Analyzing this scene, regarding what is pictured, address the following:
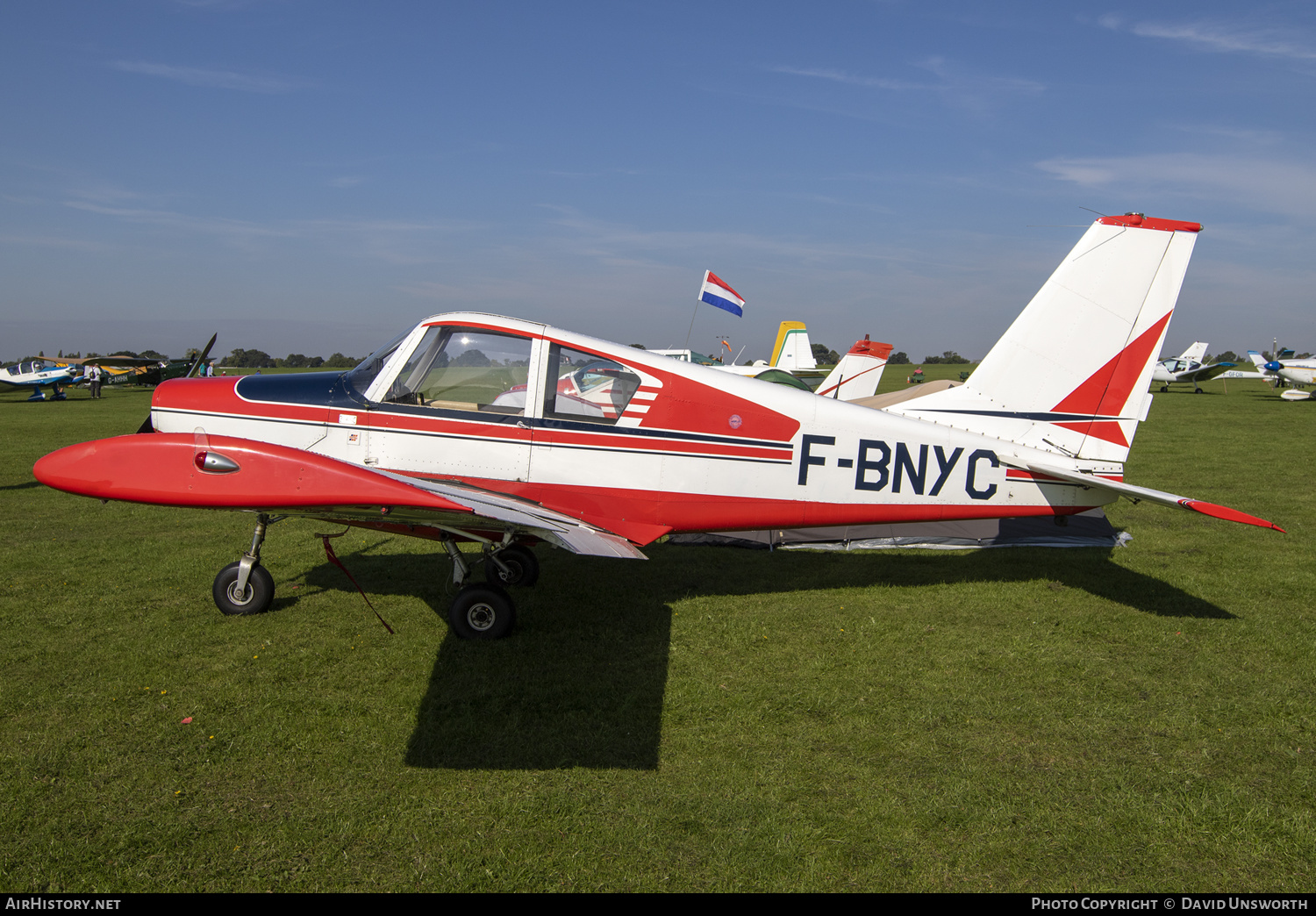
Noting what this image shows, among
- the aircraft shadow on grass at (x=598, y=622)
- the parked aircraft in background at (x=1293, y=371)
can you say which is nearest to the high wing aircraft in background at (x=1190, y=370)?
the parked aircraft in background at (x=1293, y=371)

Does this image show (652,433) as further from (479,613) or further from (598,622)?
(479,613)

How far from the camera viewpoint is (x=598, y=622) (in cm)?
593

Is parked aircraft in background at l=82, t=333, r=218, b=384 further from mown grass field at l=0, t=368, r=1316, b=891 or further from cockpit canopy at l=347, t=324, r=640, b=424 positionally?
cockpit canopy at l=347, t=324, r=640, b=424

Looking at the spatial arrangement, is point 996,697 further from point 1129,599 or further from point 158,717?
point 158,717

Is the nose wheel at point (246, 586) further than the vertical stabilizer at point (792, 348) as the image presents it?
No

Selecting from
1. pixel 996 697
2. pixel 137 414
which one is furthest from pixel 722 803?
pixel 137 414

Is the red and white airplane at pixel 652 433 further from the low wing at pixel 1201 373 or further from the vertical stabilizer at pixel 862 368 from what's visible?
the low wing at pixel 1201 373

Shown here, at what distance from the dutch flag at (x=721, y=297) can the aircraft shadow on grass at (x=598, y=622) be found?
12.1 metres

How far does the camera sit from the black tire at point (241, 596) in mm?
5848

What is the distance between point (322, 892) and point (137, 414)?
26.1m

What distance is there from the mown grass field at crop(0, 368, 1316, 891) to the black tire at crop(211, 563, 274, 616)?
226 millimetres

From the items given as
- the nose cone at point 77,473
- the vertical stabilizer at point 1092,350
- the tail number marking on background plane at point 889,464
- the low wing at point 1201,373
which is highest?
the low wing at point 1201,373

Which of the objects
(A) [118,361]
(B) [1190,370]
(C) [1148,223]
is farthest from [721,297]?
(B) [1190,370]

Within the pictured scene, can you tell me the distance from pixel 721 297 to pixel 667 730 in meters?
16.3
